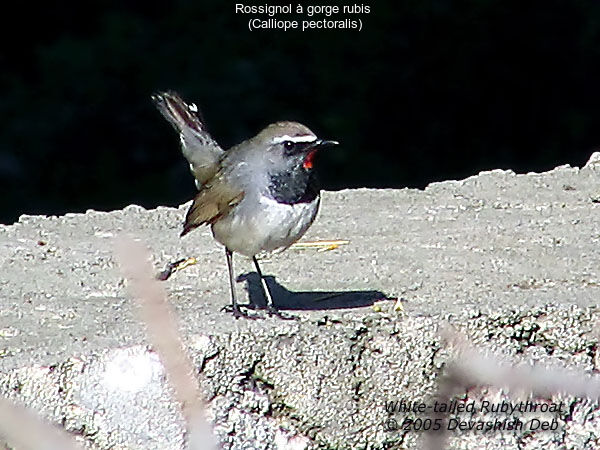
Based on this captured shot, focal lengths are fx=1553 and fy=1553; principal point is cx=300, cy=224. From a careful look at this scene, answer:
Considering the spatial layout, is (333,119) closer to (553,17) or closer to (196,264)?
(553,17)

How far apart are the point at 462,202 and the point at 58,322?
1.96 m

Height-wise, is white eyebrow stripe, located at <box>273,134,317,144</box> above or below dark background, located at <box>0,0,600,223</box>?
below

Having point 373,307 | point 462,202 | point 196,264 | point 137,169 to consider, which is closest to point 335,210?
point 462,202

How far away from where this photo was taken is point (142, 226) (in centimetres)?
573

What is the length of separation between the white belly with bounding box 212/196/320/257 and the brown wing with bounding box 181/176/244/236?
0.04 metres

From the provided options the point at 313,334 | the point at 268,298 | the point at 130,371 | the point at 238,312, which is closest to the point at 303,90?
the point at 268,298

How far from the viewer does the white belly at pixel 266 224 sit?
15.5 ft

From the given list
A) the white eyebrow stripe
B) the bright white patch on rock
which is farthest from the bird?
the bright white patch on rock

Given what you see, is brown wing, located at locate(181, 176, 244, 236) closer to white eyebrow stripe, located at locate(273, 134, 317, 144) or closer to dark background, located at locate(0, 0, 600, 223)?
white eyebrow stripe, located at locate(273, 134, 317, 144)

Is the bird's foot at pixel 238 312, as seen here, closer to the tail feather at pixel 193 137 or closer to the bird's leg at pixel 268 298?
the bird's leg at pixel 268 298

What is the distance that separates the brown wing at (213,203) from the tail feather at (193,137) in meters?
0.23

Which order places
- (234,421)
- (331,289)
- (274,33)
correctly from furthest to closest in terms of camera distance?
(274,33)
(331,289)
(234,421)

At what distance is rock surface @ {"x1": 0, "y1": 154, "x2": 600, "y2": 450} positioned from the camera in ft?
13.2

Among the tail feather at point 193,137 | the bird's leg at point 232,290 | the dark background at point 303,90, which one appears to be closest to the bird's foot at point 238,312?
the bird's leg at point 232,290
